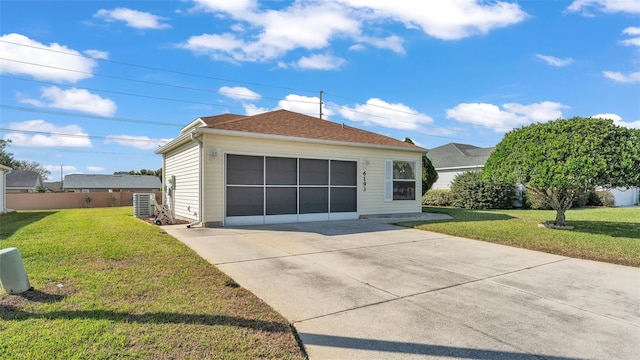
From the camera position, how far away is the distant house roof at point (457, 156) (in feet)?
77.9

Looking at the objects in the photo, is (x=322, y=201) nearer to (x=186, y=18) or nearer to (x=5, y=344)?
(x=186, y=18)

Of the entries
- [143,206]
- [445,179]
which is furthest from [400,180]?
[445,179]

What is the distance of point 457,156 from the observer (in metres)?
25.4

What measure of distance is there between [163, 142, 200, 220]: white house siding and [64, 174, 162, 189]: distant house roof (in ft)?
125

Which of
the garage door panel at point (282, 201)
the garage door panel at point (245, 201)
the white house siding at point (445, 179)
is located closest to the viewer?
the garage door panel at point (245, 201)

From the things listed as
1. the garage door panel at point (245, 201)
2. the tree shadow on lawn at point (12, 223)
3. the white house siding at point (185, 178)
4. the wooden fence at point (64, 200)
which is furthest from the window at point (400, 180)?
the wooden fence at point (64, 200)

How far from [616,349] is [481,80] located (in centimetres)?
1797

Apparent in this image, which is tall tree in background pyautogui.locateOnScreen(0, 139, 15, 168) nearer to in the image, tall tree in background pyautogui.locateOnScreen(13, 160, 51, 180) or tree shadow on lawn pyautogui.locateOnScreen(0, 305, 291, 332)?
tall tree in background pyautogui.locateOnScreen(13, 160, 51, 180)

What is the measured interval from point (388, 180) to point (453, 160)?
13588 millimetres

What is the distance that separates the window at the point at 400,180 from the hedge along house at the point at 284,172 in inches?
1.6

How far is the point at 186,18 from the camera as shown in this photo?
1141 cm

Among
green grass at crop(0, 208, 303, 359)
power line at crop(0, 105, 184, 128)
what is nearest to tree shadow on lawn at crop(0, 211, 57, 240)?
green grass at crop(0, 208, 303, 359)

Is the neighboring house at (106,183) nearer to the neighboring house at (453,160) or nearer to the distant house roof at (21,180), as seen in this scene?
the distant house roof at (21,180)

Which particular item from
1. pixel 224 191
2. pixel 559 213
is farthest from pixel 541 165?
pixel 224 191
